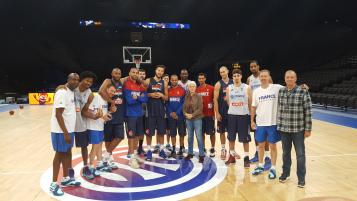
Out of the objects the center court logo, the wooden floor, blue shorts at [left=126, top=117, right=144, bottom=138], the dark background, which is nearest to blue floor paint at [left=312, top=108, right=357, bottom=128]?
the wooden floor

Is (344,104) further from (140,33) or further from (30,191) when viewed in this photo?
(140,33)

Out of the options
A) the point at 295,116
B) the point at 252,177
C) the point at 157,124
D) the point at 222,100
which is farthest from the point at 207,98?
the point at 295,116

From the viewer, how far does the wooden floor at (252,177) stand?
12.6 ft

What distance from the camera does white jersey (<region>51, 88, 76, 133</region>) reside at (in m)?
3.65

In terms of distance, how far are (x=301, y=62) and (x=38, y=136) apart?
1908 centimetres

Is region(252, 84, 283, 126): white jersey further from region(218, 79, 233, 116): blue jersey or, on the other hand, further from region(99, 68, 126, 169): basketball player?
region(99, 68, 126, 169): basketball player

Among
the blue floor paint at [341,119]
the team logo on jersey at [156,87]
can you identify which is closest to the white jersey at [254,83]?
the team logo on jersey at [156,87]

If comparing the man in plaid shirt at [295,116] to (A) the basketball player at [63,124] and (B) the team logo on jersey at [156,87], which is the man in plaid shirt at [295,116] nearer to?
(B) the team logo on jersey at [156,87]

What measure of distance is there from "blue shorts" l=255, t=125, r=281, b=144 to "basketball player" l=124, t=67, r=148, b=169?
84.2 inches

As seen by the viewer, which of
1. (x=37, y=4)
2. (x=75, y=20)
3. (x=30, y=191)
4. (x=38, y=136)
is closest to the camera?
(x=30, y=191)

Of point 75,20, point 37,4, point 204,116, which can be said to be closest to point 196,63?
point 75,20

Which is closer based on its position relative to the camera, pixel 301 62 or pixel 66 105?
pixel 66 105

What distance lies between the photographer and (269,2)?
17.4 m

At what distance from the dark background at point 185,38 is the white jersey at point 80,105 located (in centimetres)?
1432
